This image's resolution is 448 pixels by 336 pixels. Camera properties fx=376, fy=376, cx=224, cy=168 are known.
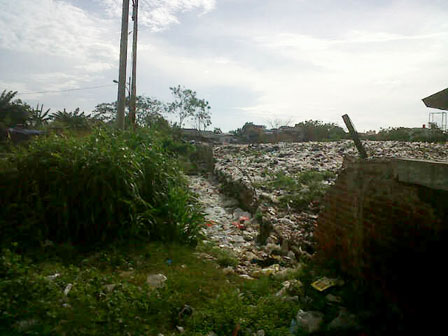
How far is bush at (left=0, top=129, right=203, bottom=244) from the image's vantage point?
11.9ft

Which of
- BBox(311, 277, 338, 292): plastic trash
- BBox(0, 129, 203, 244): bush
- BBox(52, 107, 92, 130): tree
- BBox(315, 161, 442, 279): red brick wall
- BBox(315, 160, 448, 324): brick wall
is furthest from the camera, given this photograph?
BBox(52, 107, 92, 130): tree

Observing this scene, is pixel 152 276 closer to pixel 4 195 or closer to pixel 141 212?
pixel 141 212

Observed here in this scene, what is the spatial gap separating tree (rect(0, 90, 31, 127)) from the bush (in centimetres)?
1087

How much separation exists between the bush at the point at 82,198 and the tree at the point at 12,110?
35.7 ft

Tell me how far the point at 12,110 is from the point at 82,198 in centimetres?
1239

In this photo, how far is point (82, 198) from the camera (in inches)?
146

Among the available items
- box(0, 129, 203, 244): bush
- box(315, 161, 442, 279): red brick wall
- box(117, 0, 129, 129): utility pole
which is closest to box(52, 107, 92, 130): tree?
box(117, 0, 129, 129): utility pole

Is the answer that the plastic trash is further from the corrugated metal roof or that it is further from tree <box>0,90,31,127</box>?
tree <box>0,90,31,127</box>

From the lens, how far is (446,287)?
6.51ft

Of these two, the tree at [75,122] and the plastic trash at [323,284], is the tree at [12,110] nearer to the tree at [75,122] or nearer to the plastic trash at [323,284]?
the tree at [75,122]

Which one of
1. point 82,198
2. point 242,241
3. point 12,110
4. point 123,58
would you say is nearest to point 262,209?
point 242,241

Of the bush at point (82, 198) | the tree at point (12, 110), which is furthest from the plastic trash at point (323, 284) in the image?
the tree at point (12, 110)

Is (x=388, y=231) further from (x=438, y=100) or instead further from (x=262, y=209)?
(x=262, y=209)

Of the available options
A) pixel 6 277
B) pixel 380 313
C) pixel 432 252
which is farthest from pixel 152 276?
pixel 432 252
